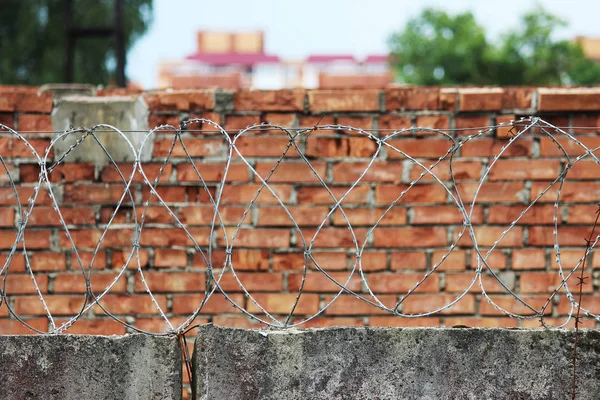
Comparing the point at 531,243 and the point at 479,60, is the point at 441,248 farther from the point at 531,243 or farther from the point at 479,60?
the point at 479,60

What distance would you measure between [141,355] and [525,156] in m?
1.73

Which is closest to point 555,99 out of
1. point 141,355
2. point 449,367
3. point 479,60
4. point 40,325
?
point 449,367

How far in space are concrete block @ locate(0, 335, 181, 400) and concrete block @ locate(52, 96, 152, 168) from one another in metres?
1.01

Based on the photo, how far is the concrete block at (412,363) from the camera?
2096 millimetres

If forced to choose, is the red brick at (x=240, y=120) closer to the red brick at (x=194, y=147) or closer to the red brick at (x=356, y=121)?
the red brick at (x=194, y=147)

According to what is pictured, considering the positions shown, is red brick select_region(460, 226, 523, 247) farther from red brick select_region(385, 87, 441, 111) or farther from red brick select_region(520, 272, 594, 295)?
red brick select_region(385, 87, 441, 111)

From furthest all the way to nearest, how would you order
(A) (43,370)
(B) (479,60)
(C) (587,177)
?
(B) (479,60) → (C) (587,177) → (A) (43,370)

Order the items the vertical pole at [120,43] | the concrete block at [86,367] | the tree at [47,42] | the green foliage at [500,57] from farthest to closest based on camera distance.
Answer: the green foliage at [500,57] → the tree at [47,42] → the vertical pole at [120,43] → the concrete block at [86,367]

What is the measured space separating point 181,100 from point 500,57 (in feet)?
99.3

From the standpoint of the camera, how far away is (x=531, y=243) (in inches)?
114

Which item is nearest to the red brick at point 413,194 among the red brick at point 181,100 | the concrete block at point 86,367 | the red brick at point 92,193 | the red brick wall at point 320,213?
the red brick wall at point 320,213

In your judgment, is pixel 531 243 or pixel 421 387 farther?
pixel 531 243

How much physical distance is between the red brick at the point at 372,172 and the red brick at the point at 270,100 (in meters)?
0.30

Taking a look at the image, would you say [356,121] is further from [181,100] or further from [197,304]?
[197,304]
